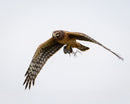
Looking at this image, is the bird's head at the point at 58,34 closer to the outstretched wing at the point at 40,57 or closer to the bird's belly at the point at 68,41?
the bird's belly at the point at 68,41

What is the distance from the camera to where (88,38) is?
11.6 m

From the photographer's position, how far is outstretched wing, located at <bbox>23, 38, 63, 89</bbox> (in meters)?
13.2

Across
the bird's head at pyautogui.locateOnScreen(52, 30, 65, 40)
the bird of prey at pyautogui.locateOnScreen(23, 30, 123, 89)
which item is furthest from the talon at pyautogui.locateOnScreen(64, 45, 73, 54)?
the bird's head at pyautogui.locateOnScreen(52, 30, 65, 40)

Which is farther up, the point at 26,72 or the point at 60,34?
the point at 60,34

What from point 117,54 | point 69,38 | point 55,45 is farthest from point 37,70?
point 117,54

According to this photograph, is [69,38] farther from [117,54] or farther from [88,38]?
[117,54]

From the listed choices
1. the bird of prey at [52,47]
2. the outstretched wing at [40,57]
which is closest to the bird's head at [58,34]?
the bird of prey at [52,47]

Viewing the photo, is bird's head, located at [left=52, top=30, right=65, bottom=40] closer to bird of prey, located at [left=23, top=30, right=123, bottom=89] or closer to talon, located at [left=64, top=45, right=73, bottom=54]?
bird of prey, located at [left=23, top=30, right=123, bottom=89]

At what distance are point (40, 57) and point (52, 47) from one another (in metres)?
0.63

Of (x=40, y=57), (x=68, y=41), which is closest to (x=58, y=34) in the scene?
(x=68, y=41)

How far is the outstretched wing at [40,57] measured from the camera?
13.2 metres

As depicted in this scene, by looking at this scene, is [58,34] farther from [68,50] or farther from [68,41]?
[68,50]

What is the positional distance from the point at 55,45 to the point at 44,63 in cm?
86

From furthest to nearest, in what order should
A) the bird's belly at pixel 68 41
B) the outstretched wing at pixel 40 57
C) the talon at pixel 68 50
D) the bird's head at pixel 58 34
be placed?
the outstretched wing at pixel 40 57, the talon at pixel 68 50, the bird's belly at pixel 68 41, the bird's head at pixel 58 34
